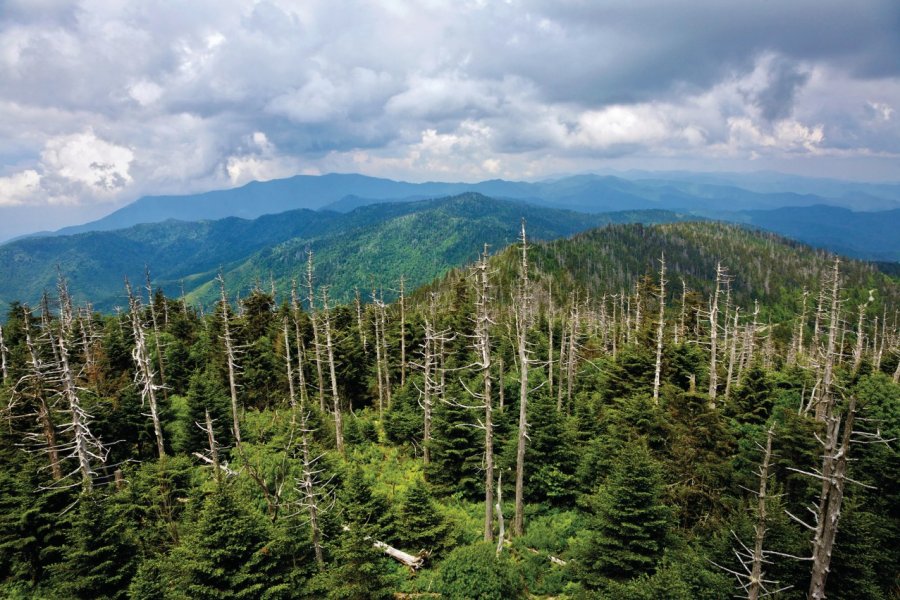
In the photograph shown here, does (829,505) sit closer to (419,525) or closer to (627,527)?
(627,527)

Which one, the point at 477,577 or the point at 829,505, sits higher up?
the point at 829,505

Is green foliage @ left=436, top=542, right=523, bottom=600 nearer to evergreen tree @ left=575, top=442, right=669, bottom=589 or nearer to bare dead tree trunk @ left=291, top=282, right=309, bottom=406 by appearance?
evergreen tree @ left=575, top=442, right=669, bottom=589

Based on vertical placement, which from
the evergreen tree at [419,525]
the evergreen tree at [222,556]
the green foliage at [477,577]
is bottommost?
the evergreen tree at [419,525]

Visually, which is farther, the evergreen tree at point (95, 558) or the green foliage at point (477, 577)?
the evergreen tree at point (95, 558)

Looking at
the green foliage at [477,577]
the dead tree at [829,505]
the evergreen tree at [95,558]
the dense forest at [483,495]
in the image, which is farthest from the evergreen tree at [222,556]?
the dead tree at [829,505]

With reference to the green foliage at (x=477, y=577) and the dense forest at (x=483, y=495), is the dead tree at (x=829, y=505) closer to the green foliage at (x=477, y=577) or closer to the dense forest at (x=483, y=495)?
the dense forest at (x=483, y=495)

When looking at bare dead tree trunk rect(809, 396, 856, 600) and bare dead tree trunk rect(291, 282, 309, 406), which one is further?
bare dead tree trunk rect(291, 282, 309, 406)

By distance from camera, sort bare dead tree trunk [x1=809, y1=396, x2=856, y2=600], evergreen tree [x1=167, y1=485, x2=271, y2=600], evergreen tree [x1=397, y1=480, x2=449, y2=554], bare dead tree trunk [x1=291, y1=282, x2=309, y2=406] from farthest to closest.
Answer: bare dead tree trunk [x1=291, y1=282, x2=309, y2=406], evergreen tree [x1=397, y1=480, x2=449, y2=554], evergreen tree [x1=167, y1=485, x2=271, y2=600], bare dead tree trunk [x1=809, y1=396, x2=856, y2=600]

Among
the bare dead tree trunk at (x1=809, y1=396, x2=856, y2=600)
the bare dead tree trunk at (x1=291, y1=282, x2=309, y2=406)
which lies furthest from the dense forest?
the bare dead tree trunk at (x1=291, y1=282, x2=309, y2=406)

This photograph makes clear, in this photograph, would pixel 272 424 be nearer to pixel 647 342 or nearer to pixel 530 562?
pixel 530 562

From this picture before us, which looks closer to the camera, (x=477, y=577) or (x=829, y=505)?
(x=829, y=505)

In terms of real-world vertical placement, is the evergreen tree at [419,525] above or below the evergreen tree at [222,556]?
below


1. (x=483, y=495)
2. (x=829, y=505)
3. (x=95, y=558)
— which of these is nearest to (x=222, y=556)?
(x=95, y=558)

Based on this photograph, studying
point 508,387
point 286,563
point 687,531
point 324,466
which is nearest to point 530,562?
point 687,531
